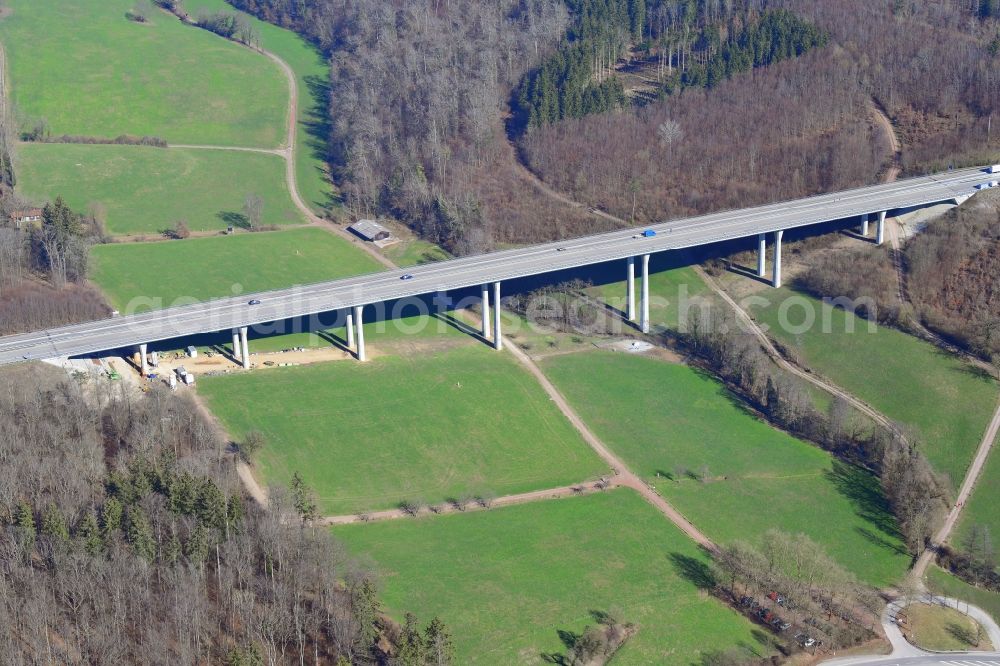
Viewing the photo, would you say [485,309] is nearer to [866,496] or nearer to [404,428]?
[404,428]

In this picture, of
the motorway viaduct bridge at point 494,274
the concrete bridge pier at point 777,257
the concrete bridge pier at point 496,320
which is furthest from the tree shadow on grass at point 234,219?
the concrete bridge pier at point 777,257

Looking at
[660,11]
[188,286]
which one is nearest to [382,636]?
[188,286]

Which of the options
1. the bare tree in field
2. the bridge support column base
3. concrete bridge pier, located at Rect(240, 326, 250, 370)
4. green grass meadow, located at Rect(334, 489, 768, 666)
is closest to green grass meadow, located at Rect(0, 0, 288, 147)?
the bare tree in field

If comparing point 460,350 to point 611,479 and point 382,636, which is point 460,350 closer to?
point 611,479

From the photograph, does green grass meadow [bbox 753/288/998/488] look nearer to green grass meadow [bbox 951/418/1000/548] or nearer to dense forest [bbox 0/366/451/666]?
green grass meadow [bbox 951/418/1000/548]

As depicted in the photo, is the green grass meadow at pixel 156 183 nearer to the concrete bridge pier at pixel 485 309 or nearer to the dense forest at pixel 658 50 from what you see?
the dense forest at pixel 658 50

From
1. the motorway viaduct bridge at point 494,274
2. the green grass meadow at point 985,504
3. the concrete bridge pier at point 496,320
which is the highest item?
the motorway viaduct bridge at point 494,274
